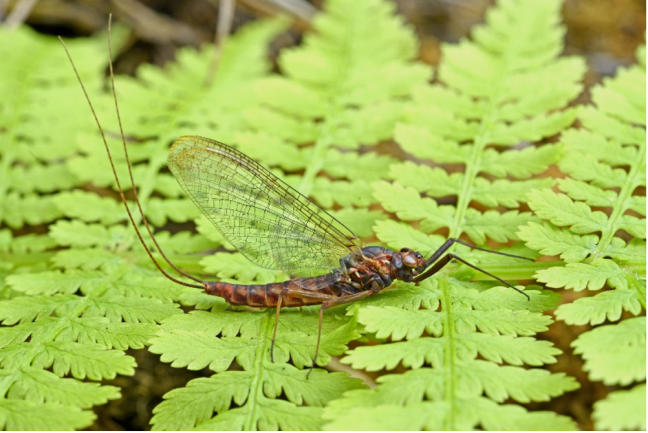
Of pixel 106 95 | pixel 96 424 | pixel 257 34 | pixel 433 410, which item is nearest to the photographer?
pixel 433 410

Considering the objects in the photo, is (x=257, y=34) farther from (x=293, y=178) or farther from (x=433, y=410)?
(x=433, y=410)

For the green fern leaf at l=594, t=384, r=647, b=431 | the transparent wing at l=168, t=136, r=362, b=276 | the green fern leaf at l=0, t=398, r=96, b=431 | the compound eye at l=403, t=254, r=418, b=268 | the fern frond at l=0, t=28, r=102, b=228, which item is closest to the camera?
the green fern leaf at l=594, t=384, r=647, b=431

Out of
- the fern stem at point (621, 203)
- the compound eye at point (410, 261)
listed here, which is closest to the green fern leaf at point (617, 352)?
the fern stem at point (621, 203)

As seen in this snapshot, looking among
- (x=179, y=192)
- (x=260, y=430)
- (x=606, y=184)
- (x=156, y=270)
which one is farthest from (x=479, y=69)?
(x=260, y=430)

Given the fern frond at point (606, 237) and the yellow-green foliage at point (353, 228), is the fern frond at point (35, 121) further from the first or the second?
the fern frond at point (606, 237)

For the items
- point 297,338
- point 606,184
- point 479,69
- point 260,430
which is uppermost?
point 479,69

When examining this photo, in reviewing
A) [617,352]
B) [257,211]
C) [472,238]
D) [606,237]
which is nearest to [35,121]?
[257,211]

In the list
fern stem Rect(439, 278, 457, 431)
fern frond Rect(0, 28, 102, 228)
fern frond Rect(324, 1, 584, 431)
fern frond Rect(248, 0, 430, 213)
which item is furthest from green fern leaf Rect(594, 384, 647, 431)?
fern frond Rect(0, 28, 102, 228)

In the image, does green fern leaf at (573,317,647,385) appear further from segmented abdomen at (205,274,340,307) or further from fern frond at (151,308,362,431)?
segmented abdomen at (205,274,340,307)
